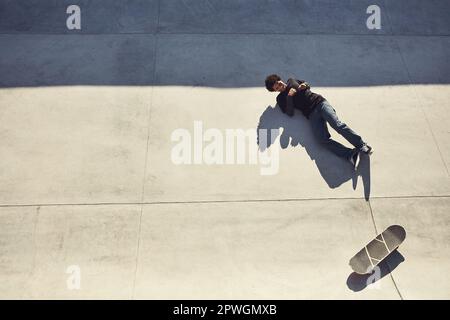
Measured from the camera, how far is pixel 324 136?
21.3 feet

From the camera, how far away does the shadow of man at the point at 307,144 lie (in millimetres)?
6340

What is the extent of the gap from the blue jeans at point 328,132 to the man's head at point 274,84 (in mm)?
676

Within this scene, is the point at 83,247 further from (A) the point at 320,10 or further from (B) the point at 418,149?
(A) the point at 320,10

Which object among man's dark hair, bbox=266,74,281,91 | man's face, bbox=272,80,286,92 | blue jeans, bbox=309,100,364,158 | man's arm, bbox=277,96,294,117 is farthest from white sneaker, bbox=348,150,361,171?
man's dark hair, bbox=266,74,281,91

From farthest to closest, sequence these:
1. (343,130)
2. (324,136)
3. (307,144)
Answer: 1. (307,144)
2. (324,136)
3. (343,130)

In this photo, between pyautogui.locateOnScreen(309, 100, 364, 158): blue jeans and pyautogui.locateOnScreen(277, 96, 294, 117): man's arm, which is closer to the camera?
pyautogui.locateOnScreen(309, 100, 364, 158): blue jeans

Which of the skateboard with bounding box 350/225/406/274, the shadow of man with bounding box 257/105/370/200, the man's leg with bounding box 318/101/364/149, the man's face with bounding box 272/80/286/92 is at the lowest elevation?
the skateboard with bounding box 350/225/406/274

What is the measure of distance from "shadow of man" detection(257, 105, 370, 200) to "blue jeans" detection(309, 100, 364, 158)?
15cm

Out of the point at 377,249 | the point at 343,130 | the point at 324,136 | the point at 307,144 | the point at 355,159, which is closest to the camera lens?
the point at 377,249

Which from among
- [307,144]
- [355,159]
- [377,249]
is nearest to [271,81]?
[307,144]

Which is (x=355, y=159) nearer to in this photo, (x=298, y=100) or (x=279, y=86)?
(x=298, y=100)

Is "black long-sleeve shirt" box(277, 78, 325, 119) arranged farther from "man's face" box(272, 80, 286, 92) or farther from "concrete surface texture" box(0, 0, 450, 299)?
"concrete surface texture" box(0, 0, 450, 299)

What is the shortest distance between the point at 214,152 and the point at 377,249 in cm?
280

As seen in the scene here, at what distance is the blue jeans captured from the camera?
624cm
